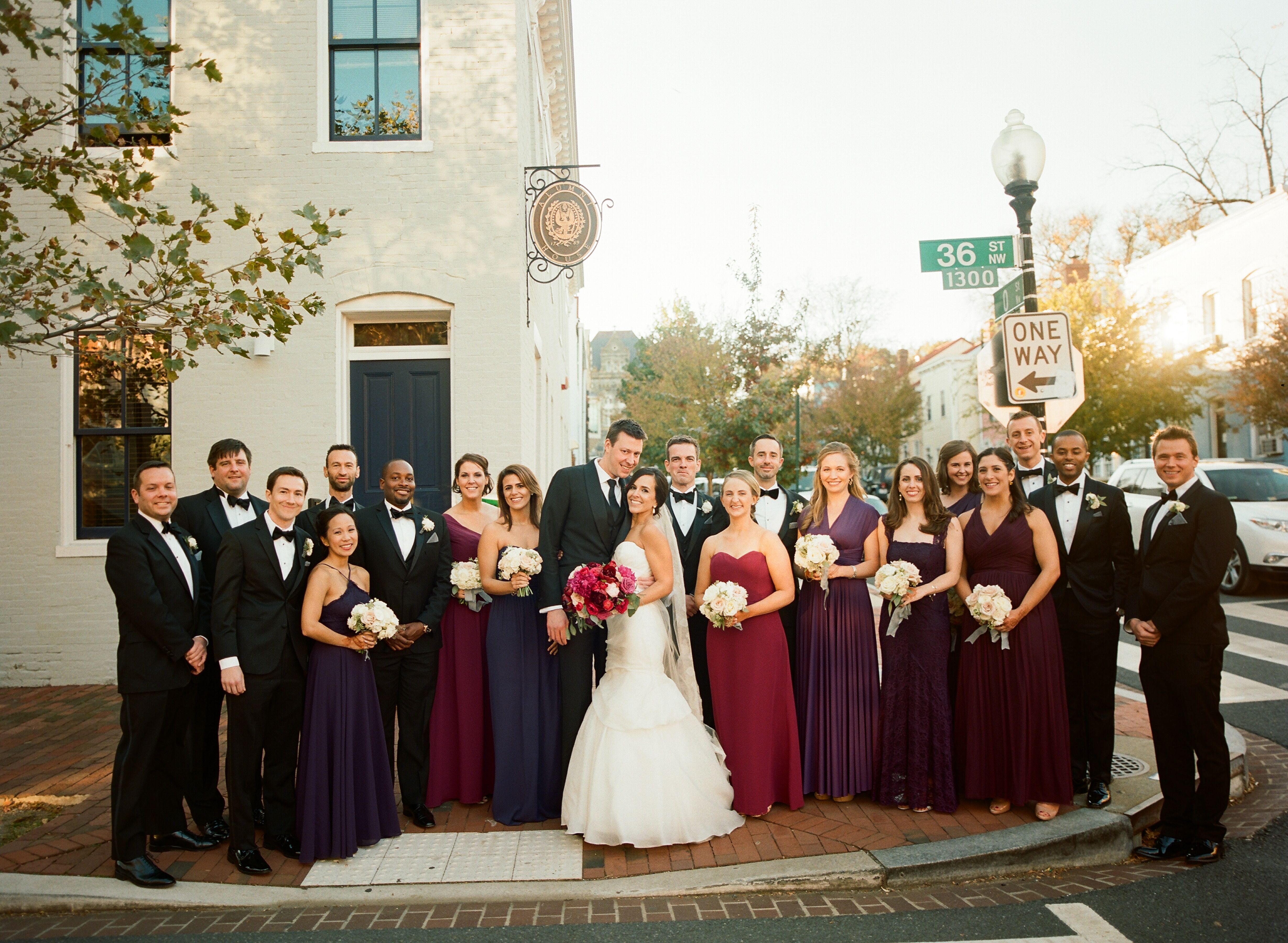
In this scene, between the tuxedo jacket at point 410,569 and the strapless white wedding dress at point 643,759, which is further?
the tuxedo jacket at point 410,569

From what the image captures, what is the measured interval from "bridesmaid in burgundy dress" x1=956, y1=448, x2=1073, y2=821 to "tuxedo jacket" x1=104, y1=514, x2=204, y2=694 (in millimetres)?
4534

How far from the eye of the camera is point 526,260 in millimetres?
9367

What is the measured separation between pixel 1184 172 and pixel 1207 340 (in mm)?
12671

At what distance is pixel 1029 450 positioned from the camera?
6.14 metres

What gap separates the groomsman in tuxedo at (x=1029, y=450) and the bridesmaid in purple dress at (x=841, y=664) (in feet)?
4.05

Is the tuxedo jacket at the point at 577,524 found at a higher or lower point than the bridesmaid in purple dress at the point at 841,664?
higher

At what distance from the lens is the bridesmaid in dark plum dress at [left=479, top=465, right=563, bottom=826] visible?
18.0ft

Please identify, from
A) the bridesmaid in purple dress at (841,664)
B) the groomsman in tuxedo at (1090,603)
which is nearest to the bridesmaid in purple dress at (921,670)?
the bridesmaid in purple dress at (841,664)

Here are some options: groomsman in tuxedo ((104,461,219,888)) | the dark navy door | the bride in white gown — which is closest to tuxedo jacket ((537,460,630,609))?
the bride in white gown

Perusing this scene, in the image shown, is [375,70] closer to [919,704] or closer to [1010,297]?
[1010,297]

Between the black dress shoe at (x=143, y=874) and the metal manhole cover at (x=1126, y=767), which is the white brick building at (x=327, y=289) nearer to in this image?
the black dress shoe at (x=143, y=874)

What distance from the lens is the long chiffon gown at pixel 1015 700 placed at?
5.18m

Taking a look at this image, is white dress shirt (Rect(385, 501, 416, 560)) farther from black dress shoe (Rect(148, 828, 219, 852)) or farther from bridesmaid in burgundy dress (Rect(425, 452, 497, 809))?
black dress shoe (Rect(148, 828, 219, 852))

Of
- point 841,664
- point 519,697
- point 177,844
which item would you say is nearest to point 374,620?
point 519,697
